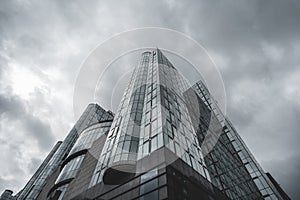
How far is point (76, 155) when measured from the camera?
39.7 meters

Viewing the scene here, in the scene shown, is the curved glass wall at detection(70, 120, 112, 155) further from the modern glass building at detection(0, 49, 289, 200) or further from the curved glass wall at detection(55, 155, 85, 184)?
the curved glass wall at detection(55, 155, 85, 184)

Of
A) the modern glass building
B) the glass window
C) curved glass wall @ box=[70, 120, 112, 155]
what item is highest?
curved glass wall @ box=[70, 120, 112, 155]

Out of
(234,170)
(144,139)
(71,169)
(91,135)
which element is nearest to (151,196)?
(144,139)

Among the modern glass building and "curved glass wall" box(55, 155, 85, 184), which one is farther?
"curved glass wall" box(55, 155, 85, 184)

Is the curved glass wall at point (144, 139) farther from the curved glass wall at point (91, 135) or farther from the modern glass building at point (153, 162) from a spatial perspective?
the curved glass wall at point (91, 135)

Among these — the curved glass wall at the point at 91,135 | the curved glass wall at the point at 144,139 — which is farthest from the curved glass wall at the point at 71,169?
the curved glass wall at the point at 144,139

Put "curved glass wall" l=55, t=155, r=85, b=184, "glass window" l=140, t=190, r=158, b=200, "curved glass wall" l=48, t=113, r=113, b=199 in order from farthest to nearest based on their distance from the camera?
"curved glass wall" l=55, t=155, r=85, b=184, "curved glass wall" l=48, t=113, r=113, b=199, "glass window" l=140, t=190, r=158, b=200

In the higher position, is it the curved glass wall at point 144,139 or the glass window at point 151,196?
the curved glass wall at point 144,139

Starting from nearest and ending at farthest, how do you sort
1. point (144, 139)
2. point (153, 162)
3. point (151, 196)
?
point (151, 196), point (153, 162), point (144, 139)

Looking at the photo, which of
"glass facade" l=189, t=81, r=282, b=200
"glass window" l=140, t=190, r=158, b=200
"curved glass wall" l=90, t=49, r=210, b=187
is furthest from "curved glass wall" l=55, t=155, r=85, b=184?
"glass facade" l=189, t=81, r=282, b=200

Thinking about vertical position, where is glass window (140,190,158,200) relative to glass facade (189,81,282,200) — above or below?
below

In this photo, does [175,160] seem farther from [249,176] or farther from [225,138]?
[225,138]

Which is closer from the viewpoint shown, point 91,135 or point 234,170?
point 91,135

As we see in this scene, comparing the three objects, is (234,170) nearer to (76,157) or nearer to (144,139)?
(144,139)
